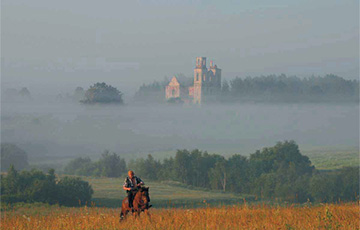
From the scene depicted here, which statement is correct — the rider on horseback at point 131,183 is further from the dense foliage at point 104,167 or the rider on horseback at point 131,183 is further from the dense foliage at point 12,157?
the dense foliage at point 12,157

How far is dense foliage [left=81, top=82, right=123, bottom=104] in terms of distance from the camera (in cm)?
13400

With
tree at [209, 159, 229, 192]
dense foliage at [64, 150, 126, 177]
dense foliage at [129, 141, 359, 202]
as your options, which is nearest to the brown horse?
dense foliage at [129, 141, 359, 202]

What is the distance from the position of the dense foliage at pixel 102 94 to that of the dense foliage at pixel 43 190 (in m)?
67.9

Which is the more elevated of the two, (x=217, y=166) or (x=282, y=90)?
(x=282, y=90)

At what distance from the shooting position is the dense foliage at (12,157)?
136 m

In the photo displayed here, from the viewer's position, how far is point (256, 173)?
112562 mm

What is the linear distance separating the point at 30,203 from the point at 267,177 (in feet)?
192

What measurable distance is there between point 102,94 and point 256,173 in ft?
166

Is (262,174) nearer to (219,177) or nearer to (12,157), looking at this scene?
(219,177)

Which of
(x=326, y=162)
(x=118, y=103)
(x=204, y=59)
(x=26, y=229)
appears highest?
(x=204, y=59)

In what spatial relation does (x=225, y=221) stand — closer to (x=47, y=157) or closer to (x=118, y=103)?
(x=118, y=103)

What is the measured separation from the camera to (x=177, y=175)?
376 ft

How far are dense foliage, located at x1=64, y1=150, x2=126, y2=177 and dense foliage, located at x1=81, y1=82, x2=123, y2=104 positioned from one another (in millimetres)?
16203

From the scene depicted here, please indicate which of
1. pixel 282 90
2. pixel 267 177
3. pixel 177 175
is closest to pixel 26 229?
pixel 267 177
